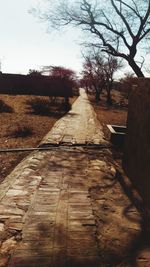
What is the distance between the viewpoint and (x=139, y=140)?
17.3 feet

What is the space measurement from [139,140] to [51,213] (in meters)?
2.33

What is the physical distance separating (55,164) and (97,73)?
101 ft

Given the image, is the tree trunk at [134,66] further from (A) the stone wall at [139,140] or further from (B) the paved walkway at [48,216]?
(B) the paved walkway at [48,216]

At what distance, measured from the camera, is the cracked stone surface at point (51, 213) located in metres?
2.86

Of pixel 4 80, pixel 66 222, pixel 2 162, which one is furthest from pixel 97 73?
pixel 66 222

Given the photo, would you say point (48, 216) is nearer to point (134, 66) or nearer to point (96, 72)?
point (134, 66)

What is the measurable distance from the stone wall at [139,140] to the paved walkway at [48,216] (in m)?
0.85

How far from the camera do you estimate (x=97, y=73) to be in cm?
3578

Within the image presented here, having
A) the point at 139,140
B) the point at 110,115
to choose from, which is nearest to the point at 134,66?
the point at 139,140

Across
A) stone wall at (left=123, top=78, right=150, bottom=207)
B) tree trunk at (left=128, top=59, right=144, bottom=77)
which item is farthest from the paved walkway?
tree trunk at (left=128, top=59, right=144, bottom=77)

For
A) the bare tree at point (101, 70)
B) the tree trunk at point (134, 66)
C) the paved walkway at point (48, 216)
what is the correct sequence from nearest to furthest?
1. the paved walkway at point (48, 216)
2. the tree trunk at point (134, 66)
3. the bare tree at point (101, 70)

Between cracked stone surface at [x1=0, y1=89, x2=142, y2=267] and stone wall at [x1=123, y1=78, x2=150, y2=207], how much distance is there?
49cm

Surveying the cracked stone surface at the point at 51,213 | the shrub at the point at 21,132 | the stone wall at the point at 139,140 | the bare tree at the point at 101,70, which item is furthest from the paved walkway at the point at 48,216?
the bare tree at the point at 101,70

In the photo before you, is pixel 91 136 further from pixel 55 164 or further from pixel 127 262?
pixel 127 262
